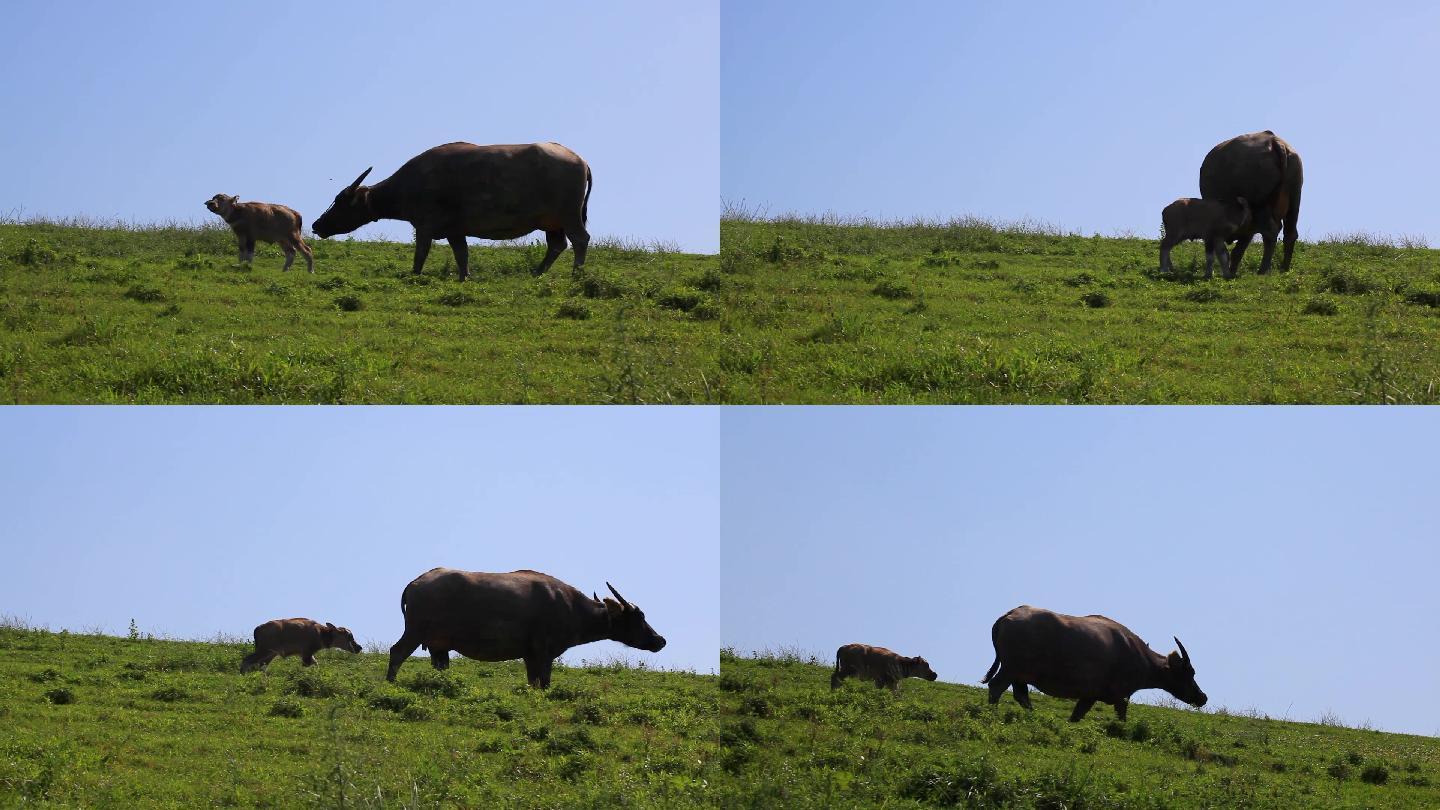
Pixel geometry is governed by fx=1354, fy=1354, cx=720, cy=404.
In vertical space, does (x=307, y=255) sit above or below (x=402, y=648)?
above

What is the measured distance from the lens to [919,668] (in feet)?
71.0

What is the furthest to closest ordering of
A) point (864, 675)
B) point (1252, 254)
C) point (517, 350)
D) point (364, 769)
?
point (1252, 254), point (864, 675), point (517, 350), point (364, 769)

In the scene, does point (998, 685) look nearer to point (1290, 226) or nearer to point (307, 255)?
point (1290, 226)

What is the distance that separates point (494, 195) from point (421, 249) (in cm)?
164

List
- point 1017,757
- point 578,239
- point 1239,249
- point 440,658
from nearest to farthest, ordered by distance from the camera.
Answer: point 1017,757 → point 440,658 → point 578,239 → point 1239,249

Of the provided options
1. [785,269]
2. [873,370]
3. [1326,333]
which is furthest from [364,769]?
[1326,333]

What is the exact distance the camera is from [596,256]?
24.2 m

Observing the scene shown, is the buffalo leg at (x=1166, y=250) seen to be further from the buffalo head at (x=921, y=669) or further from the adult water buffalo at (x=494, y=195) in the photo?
the adult water buffalo at (x=494, y=195)

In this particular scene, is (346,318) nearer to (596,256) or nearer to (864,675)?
(596,256)

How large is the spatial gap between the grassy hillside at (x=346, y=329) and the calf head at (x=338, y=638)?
542 cm

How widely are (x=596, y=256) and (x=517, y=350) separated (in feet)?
25.9

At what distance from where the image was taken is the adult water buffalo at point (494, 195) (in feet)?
69.8

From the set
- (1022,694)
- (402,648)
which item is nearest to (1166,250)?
(1022,694)

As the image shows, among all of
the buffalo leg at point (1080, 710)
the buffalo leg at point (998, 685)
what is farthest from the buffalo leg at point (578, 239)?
the buffalo leg at point (1080, 710)
